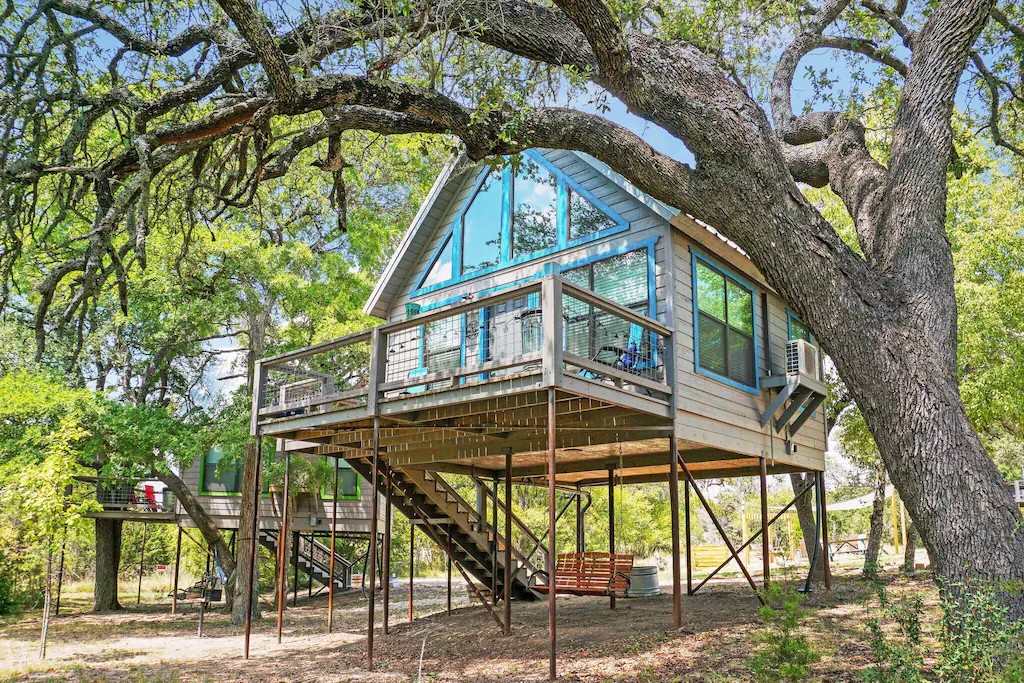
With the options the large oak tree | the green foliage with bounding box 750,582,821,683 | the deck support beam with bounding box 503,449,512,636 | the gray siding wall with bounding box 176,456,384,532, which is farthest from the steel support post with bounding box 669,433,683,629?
the gray siding wall with bounding box 176,456,384,532

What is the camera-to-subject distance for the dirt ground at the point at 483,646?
27.4 feet

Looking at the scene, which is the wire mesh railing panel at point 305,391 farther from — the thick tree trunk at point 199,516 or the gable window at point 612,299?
the thick tree trunk at point 199,516

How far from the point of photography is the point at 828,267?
7770 mm

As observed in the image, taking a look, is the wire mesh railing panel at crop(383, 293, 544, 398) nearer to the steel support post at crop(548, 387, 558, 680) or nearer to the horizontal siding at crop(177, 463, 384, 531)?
the steel support post at crop(548, 387, 558, 680)

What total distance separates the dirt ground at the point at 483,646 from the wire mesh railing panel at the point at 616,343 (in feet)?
10.1

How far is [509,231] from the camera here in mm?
13383

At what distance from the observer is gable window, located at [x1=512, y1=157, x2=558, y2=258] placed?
12.9m

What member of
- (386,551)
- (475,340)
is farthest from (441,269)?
(386,551)

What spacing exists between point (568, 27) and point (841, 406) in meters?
13.0

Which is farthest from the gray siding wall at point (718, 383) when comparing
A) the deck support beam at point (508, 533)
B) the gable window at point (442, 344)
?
the gable window at point (442, 344)

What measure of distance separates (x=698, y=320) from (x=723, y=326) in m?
0.87

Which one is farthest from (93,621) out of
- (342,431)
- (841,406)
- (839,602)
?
(841,406)

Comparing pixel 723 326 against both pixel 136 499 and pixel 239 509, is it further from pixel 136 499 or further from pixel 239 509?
pixel 136 499

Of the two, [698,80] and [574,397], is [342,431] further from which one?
[698,80]
